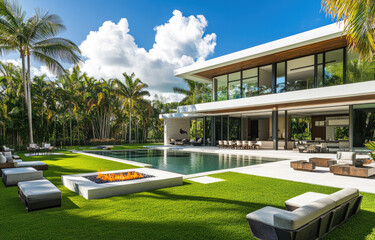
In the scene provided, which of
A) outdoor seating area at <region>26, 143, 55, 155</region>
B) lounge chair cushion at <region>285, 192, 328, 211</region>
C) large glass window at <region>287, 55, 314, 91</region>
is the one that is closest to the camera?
lounge chair cushion at <region>285, 192, 328, 211</region>

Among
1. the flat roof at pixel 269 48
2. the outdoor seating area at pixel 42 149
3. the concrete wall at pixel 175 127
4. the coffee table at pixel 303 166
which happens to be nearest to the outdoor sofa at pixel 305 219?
the coffee table at pixel 303 166

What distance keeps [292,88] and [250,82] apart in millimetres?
3926

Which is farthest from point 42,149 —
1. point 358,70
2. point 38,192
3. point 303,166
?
point 358,70

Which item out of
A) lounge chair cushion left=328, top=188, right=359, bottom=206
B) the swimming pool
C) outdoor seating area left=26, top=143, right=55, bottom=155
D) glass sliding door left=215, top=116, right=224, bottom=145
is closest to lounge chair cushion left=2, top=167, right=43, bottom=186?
the swimming pool

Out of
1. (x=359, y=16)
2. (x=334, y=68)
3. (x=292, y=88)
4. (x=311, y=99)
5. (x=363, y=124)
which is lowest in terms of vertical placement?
(x=363, y=124)

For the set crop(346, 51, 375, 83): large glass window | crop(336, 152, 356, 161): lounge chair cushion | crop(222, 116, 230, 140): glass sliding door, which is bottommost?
crop(336, 152, 356, 161): lounge chair cushion

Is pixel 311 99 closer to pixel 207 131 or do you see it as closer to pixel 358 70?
pixel 358 70

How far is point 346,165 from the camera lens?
332 inches

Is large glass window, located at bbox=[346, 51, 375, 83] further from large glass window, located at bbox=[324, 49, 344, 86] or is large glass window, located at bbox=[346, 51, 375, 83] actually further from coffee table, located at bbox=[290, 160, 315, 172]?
coffee table, located at bbox=[290, 160, 315, 172]

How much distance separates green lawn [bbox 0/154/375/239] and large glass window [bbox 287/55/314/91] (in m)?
11.1

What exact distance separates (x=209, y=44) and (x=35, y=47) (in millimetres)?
15683

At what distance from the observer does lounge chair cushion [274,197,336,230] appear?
2.80 meters

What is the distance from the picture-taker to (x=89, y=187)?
5426 millimetres

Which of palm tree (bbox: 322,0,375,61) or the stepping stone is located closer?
palm tree (bbox: 322,0,375,61)
